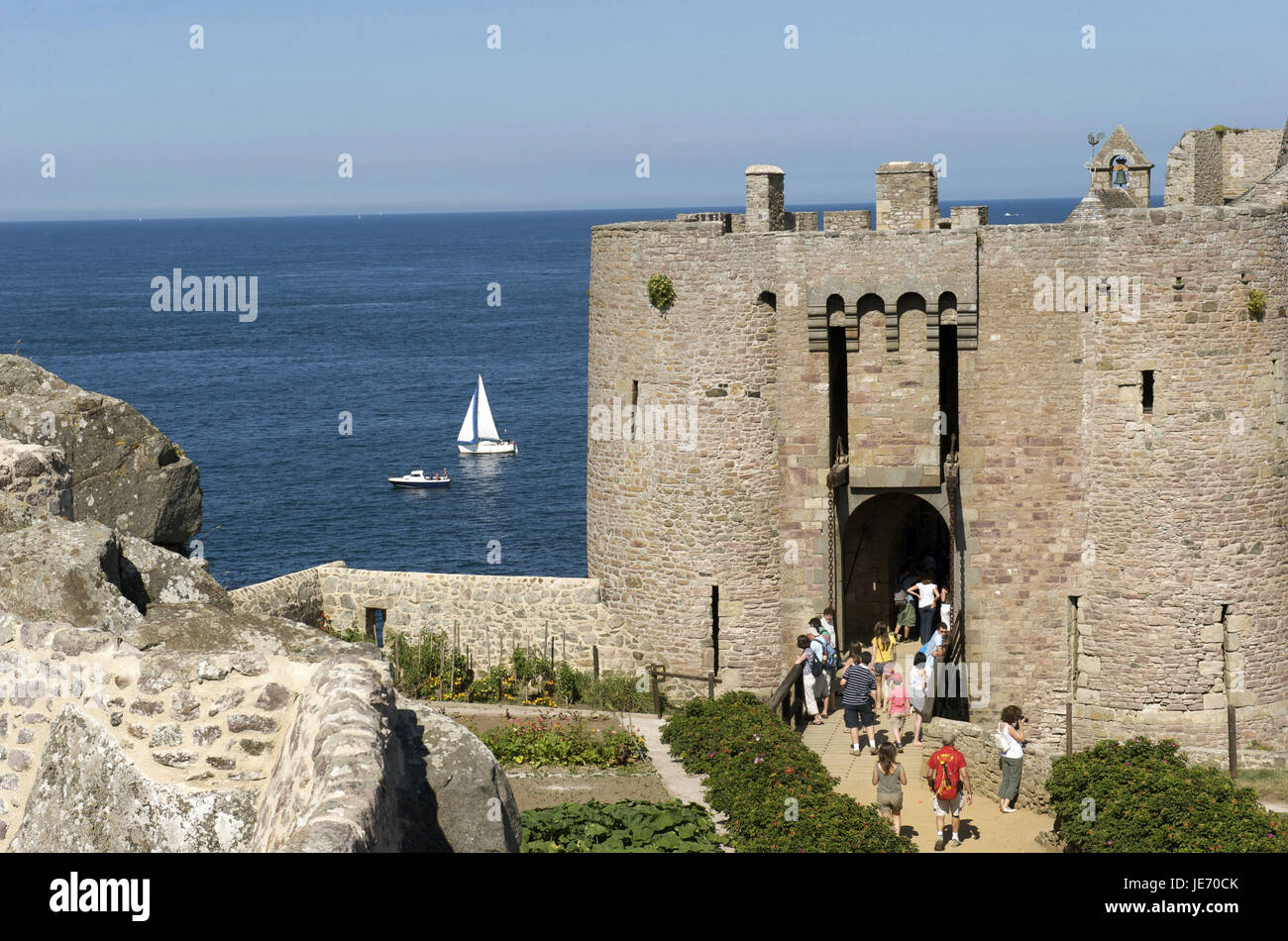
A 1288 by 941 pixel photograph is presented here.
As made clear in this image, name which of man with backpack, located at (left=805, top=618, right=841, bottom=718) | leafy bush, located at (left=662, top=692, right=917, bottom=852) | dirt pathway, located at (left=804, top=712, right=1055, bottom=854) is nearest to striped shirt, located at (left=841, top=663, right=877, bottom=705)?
dirt pathway, located at (left=804, top=712, right=1055, bottom=854)

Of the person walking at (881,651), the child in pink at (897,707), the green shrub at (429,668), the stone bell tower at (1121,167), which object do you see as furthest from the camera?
the stone bell tower at (1121,167)

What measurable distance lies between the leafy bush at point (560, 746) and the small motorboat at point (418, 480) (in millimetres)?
58606

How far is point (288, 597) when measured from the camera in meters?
29.5

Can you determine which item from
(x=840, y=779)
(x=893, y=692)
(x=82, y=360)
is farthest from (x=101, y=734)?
(x=82, y=360)

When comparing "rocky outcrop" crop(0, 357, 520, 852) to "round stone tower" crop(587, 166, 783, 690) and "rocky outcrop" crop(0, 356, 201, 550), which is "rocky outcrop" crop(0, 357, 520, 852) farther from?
"round stone tower" crop(587, 166, 783, 690)

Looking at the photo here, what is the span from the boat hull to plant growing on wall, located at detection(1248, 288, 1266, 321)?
67.1 metres

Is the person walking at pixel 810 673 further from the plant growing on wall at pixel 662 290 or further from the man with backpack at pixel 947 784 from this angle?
the plant growing on wall at pixel 662 290

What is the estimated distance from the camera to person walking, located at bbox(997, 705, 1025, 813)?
23422 mm

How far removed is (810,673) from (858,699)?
2.32 meters

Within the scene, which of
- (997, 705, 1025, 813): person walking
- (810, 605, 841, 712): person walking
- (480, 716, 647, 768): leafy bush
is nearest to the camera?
(997, 705, 1025, 813): person walking

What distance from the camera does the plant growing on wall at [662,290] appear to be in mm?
28219

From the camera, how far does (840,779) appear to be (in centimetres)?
2478

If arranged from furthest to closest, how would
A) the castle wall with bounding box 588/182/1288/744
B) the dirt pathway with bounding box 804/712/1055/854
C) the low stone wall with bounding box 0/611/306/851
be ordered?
1. the castle wall with bounding box 588/182/1288/744
2. the dirt pathway with bounding box 804/712/1055/854
3. the low stone wall with bounding box 0/611/306/851

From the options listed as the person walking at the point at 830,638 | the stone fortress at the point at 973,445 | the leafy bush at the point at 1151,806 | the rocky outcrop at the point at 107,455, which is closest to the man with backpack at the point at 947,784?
the leafy bush at the point at 1151,806
